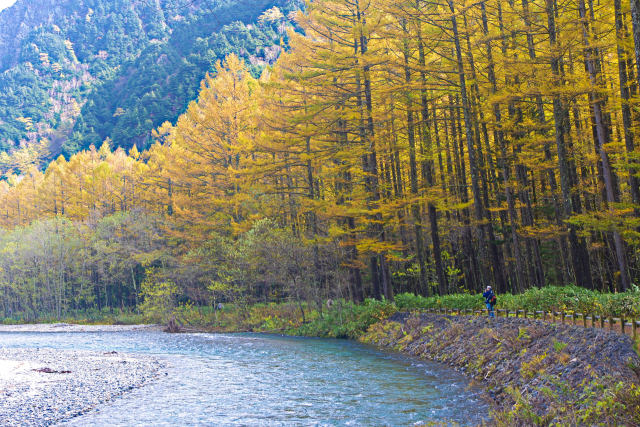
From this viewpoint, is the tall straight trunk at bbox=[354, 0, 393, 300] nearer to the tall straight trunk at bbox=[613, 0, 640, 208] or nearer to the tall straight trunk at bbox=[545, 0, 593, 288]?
the tall straight trunk at bbox=[545, 0, 593, 288]

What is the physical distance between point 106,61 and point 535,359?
178m

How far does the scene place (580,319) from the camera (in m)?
10.8

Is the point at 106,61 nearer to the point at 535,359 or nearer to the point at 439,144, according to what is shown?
the point at 439,144

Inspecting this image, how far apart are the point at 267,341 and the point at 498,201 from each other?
40.4 feet

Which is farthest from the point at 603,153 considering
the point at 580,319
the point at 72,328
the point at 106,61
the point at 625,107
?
the point at 106,61

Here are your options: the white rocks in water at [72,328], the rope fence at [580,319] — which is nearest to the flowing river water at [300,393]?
the rope fence at [580,319]

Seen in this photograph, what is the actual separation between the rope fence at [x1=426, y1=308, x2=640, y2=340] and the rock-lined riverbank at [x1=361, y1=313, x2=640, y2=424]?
0.40 metres

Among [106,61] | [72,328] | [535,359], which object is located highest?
[106,61]

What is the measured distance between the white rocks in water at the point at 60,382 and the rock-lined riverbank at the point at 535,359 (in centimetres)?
854

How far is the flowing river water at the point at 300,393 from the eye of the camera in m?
8.80

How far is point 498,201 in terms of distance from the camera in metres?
20.4

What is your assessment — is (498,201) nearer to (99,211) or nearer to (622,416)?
(622,416)

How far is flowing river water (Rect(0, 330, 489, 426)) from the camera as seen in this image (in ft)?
28.9

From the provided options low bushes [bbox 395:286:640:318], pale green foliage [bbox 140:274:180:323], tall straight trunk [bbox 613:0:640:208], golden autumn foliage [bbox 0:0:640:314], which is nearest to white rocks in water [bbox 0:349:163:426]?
golden autumn foliage [bbox 0:0:640:314]
